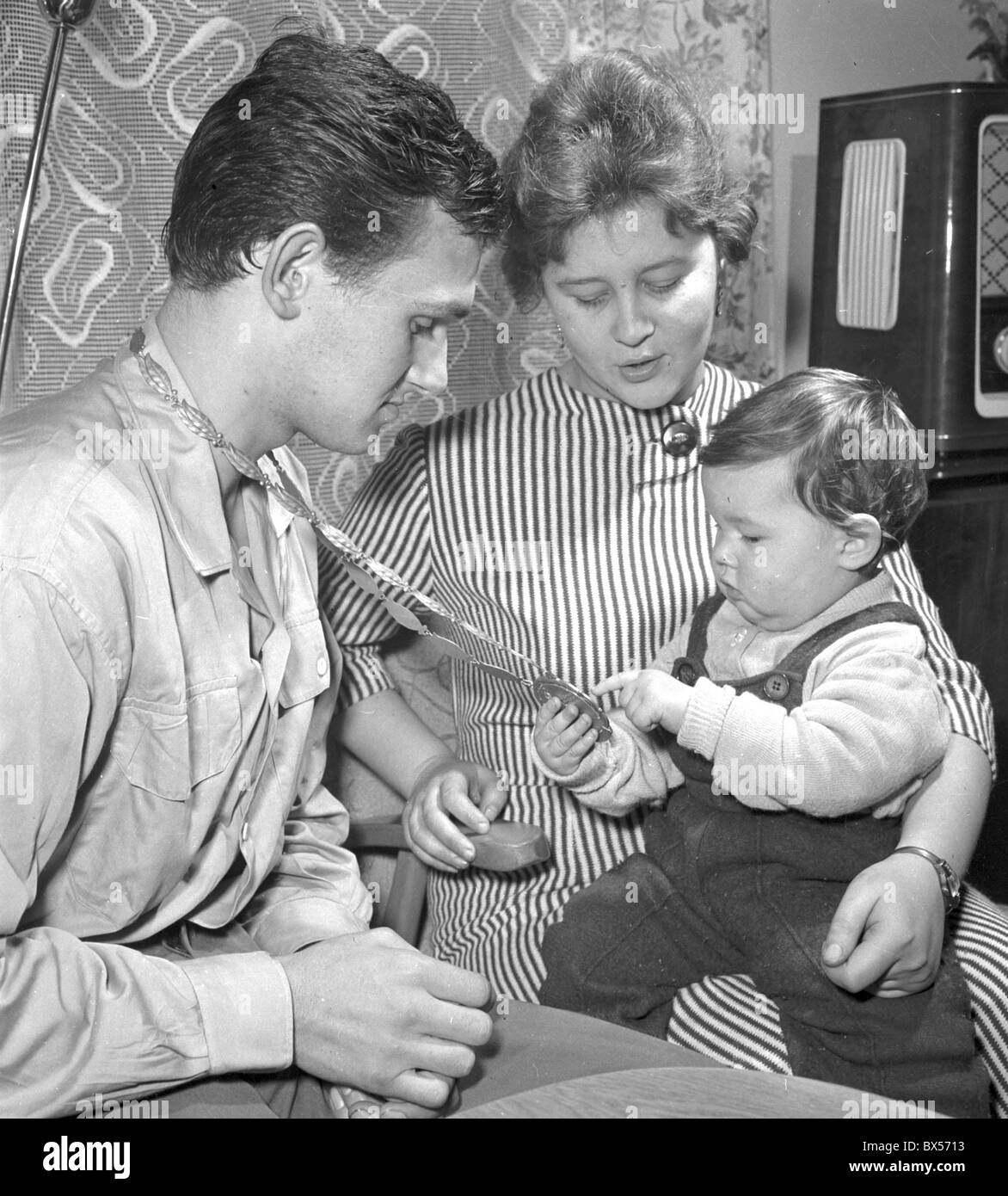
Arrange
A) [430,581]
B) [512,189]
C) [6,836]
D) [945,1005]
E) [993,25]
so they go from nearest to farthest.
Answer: [6,836], [945,1005], [512,189], [430,581], [993,25]

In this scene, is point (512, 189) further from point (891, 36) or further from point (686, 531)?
point (891, 36)

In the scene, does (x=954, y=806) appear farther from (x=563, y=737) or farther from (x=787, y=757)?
(x=563, y=737)

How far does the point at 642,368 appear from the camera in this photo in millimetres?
1156

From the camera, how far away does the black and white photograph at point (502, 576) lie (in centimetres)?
85

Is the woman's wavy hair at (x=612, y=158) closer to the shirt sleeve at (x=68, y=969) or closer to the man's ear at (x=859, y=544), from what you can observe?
the man's ear at (x=859, y=544)

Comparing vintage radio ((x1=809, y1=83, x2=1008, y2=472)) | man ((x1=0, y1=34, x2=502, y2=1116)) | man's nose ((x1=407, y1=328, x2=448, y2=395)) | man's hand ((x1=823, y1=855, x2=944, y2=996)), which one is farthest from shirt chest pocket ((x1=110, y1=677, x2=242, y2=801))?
vintage radio ((x1=809, y1=83, x2=1008, y2=472))

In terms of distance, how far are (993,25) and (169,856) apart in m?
1.10

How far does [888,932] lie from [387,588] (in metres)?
0.50

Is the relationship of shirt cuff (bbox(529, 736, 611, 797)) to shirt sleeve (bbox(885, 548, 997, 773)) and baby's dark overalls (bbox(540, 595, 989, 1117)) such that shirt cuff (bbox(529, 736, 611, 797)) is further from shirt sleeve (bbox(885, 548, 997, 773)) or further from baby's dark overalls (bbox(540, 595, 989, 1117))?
shirt sleeve (bbox(885, 548, 997, 773))

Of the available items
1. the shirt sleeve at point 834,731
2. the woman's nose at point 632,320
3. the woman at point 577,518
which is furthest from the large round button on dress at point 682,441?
the shirt sleeve at point 834,731

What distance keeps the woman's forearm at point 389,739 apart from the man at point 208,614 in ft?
0.78

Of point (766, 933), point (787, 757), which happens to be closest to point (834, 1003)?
point (766, 933)

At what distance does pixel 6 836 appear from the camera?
0.79m

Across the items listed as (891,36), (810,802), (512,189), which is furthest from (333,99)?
(891,36)
